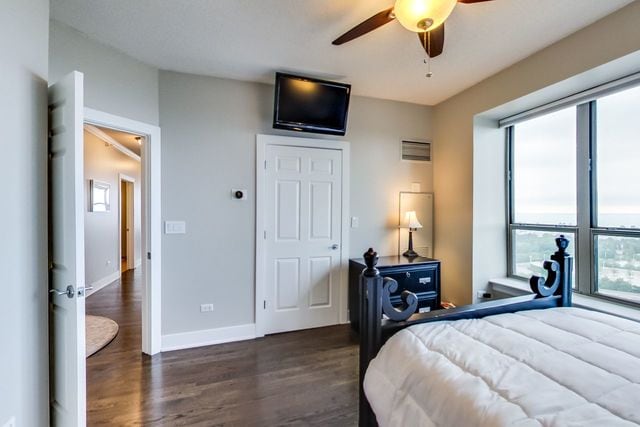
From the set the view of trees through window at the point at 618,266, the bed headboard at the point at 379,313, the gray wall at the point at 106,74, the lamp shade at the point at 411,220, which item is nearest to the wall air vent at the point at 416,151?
the lamp shade at the point at 411,220

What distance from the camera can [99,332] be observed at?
3176 mm

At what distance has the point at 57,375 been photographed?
1.57 meters

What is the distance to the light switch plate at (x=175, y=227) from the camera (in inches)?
110

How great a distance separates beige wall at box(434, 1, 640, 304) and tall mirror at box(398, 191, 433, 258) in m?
0.10

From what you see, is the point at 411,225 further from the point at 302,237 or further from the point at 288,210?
the point at 288,210

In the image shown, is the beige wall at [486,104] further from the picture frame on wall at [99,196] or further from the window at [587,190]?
the picture frame on wall at [99,196]

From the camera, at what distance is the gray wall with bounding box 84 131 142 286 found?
4.64 metres

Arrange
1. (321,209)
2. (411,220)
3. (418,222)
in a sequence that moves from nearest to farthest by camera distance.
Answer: (321,209) → (411,220) → (418,222)

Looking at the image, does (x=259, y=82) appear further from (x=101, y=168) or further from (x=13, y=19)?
(x=101, y=168)

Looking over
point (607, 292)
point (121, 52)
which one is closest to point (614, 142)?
point (607, 292)

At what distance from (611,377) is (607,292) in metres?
1.97

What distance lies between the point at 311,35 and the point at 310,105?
748 mm

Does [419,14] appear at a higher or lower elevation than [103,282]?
higher

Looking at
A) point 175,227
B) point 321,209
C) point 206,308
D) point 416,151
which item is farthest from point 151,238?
point 416,151
